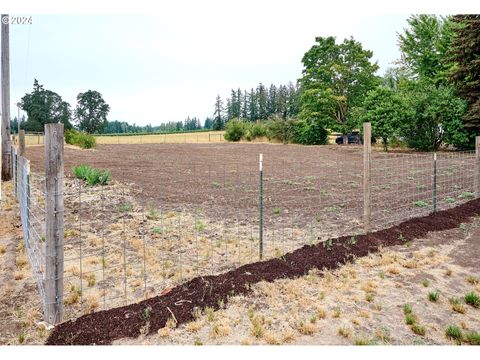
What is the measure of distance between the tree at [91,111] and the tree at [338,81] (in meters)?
28.7

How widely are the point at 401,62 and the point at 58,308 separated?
3359cm

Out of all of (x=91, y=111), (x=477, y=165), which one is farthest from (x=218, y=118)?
(x=477, y=165)

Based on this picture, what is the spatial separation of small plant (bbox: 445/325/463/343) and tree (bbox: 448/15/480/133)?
61.2ft

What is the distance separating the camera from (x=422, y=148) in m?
23.5

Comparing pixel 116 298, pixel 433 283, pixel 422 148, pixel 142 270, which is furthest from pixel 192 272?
pixel 422 148

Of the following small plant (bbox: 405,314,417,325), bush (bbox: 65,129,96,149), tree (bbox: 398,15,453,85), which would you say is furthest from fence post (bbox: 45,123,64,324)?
tree (bbox: 398,15,453,85)

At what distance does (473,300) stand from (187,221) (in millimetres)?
4369

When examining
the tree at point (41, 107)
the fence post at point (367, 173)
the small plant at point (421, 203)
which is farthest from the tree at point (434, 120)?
the tree at point (41, 107)

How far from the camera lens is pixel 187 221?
6.94m

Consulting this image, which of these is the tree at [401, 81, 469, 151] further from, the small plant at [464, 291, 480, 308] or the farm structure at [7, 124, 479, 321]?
the small plant at [464, 291, 480, 308]

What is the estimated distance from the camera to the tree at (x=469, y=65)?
18.9 meters

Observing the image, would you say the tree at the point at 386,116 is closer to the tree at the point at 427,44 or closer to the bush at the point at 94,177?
the tree at the point at 427,44

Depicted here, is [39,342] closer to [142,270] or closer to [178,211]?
[142,270]

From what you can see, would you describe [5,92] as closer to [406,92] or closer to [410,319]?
[410,319]
